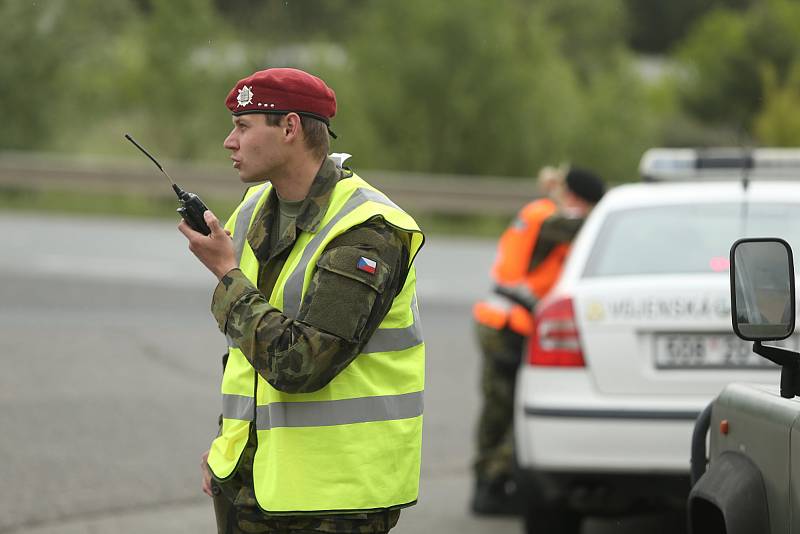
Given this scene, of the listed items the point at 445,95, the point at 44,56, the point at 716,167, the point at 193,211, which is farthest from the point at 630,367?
the point at 445,95

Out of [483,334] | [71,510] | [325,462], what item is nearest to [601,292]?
[483,334]

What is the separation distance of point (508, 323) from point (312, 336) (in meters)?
4.50

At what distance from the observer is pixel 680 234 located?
266 inches

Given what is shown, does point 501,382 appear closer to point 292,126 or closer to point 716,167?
point 716,167

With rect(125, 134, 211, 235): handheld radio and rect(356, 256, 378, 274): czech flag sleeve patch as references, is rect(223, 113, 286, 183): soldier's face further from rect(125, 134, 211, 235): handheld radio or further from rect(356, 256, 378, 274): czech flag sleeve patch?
rect(356, 256, 378, 274): czech flag sleeve patch

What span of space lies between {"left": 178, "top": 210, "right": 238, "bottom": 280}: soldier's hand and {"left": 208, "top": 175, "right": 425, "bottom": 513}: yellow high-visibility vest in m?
0.14

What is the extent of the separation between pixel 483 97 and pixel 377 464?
859 inches

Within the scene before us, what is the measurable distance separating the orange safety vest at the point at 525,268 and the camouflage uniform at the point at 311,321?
418 cm

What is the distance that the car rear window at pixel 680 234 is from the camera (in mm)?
6555

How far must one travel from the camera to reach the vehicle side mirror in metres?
3.34

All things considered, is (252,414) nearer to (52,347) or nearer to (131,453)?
(131,453)

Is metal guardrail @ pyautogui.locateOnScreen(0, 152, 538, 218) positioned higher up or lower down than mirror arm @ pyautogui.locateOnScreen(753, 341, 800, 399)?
lower down

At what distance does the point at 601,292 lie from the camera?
6430 millimetres

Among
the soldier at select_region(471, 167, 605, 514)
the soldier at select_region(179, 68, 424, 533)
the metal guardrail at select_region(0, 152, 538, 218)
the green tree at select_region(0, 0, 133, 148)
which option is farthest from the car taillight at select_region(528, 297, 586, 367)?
the metal guardrail at select_region(0, 152, 538, 218)
